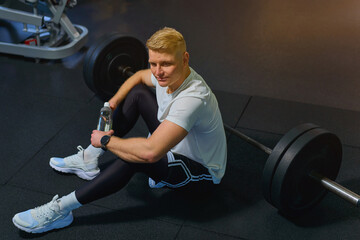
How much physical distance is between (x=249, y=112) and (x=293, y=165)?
1026 millimetres

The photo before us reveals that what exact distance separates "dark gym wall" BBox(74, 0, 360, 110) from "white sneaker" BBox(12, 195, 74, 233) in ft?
4.70

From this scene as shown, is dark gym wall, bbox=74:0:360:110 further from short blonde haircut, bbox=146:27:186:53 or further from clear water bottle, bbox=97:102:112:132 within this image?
short blonde haircut, bbox=146:27:186:53

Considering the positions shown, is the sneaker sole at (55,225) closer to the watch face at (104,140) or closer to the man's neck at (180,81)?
the watch face at (104,140)

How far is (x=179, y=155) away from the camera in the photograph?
172 centimetres

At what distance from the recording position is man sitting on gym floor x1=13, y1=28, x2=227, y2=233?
1519 mm

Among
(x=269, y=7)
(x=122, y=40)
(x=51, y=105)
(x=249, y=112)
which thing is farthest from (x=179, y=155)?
(x=269, y=7)

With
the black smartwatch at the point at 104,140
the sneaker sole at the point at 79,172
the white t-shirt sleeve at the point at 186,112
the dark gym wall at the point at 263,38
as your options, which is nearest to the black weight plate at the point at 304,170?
the white t-shirt sleeve at the point at 186,112

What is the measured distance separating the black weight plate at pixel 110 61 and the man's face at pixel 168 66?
2.34ft

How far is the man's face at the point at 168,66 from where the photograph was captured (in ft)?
4.99

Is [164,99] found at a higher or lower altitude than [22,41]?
higher

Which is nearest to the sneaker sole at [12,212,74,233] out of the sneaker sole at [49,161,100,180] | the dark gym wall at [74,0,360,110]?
the sneaker sole at [49,161,100,180]

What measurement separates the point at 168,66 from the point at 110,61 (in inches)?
31.1

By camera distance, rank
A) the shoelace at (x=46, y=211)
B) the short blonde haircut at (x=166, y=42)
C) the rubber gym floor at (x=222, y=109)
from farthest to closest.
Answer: the rubber gym floor at (x=222, y=109), the shoelace at (x=46, y=211), the short blonde haircut at (x=166, y=42)

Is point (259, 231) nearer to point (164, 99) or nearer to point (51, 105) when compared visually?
point (164, 99)
